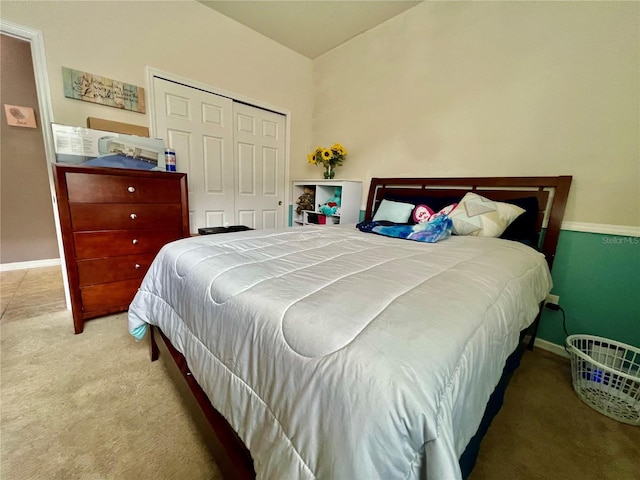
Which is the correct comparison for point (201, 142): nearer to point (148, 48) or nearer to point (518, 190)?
point (148, 48)

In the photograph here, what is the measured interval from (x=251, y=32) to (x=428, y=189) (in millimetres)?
2565

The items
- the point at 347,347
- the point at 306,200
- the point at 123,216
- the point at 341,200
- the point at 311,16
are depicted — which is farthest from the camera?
the point at 306,200

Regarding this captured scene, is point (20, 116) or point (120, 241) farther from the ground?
point (20, 116)

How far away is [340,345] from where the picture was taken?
1.68 feet

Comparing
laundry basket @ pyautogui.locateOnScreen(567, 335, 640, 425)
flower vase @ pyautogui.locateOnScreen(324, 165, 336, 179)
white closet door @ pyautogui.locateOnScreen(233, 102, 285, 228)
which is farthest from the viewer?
flower vase @ pyautogui.locateOnScreen(324, 165, 336, 179)

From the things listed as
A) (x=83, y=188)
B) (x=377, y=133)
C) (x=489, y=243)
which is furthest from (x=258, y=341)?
(x=377, y=133)

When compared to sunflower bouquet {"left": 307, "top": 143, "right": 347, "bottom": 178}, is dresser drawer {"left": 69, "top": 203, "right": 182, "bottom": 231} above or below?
below

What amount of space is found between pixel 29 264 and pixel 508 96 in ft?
17.8

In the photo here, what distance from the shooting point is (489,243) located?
1.51 meters

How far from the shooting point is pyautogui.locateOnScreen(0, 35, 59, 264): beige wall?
2.86 meters

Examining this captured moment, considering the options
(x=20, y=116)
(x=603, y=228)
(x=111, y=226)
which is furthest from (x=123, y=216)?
(x=603, y=228)

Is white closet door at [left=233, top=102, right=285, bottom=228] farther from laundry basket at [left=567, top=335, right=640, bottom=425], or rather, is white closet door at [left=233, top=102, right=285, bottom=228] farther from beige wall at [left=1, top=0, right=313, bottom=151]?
laundry basket at [left=567, top=335, right=640, bottom=425]

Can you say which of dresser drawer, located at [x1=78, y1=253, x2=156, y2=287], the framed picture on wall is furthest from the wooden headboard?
the framed picture on wall

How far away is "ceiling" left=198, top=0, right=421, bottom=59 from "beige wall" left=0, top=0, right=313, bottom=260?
134 millimetres
